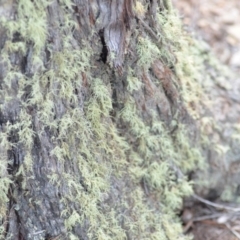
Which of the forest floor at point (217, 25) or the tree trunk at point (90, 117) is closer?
the tree trunk at point (90, 117)

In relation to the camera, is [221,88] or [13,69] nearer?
[13,69]

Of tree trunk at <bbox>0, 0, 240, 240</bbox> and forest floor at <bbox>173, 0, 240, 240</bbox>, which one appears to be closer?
tree trunk at <bbox>0, 0, 240, 240</bbox>

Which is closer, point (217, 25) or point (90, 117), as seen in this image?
point (90, 117)

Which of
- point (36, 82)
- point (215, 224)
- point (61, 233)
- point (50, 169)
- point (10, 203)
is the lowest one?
point (215, 224)

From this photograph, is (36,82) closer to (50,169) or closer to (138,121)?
(50,169)

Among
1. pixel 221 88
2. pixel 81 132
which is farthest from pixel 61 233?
pixel 221 88

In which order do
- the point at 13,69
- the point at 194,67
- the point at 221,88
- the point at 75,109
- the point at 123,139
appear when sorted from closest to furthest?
the point at 13,69 → the point at 75,109 → the point at 123,139 → the point at 194,67 → the point at 221,88

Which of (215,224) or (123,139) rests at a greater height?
(123,139)

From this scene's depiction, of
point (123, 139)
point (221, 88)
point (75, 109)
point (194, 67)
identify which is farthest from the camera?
point (221, 88)
